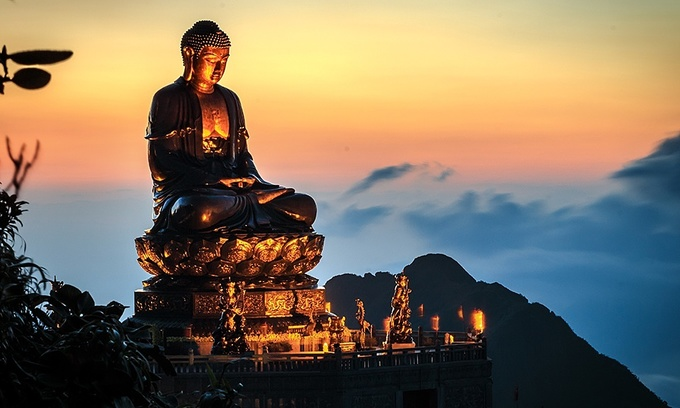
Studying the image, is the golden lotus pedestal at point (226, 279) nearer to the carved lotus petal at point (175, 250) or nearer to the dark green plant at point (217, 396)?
the carved lotus petal at point (175, 250)

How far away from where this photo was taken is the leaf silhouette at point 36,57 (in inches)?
103

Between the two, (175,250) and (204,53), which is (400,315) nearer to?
(175,250)

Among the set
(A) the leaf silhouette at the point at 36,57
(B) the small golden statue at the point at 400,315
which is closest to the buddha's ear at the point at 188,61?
(B) the small golden statue at the point at 400,315

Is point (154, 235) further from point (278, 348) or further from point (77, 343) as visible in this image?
point (77, 343)

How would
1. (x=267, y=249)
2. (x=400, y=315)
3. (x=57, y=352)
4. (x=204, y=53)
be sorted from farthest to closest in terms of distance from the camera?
(x=204, y=53), (x=267, y=249), (x=400, y=315), (x=57, y=352)

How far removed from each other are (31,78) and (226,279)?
524 inches

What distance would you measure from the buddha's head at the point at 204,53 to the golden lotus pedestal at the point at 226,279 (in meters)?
1.80

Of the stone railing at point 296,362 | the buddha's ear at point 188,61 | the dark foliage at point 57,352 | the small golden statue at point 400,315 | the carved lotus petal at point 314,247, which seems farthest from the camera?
the carved lotus petal at point 314,247

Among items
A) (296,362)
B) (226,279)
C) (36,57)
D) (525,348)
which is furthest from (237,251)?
(36,57)

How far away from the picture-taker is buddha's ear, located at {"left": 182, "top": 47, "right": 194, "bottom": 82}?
1655 centimetres

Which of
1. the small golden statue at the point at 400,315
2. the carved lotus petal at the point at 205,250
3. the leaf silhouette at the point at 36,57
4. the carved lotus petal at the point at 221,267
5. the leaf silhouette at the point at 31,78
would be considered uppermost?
the carved lotus petal at the point at 205,250

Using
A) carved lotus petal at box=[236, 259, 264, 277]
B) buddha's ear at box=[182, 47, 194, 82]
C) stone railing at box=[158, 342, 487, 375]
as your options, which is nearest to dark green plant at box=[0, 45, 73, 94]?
stone railing at box=[158, 342, 487, 375]

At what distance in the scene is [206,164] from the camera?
16.6m

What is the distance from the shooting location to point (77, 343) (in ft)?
9.60
